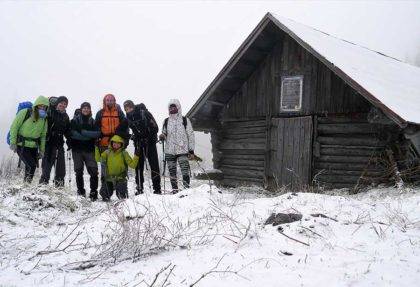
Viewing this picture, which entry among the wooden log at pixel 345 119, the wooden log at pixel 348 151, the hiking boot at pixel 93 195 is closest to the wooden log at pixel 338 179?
the wooden log at pixel 348 151

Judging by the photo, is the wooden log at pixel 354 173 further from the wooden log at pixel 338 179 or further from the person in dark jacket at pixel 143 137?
the person in dark jacket at pixel 143 137

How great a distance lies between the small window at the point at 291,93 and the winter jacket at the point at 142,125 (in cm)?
385

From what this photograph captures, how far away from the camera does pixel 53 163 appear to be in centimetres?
709

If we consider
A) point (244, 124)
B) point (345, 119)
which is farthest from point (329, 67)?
point (244, 124)

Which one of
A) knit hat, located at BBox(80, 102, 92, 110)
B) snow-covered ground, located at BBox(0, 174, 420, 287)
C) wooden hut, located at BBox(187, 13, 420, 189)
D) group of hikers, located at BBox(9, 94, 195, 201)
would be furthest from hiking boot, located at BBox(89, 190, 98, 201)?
wooden hut, located at BBox(187, 13, 420, 189)

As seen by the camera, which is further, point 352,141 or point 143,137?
point 352,141

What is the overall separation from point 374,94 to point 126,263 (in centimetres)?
576

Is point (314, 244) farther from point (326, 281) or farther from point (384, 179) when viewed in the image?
point (384, 179)

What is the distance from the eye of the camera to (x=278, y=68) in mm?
9898

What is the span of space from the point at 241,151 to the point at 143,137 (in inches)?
167

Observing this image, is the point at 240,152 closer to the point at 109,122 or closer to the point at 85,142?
the point at 109,122

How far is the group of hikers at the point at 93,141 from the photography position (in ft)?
22.0

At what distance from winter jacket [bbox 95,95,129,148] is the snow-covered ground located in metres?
2.61

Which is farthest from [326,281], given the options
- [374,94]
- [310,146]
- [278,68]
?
[278,68]
